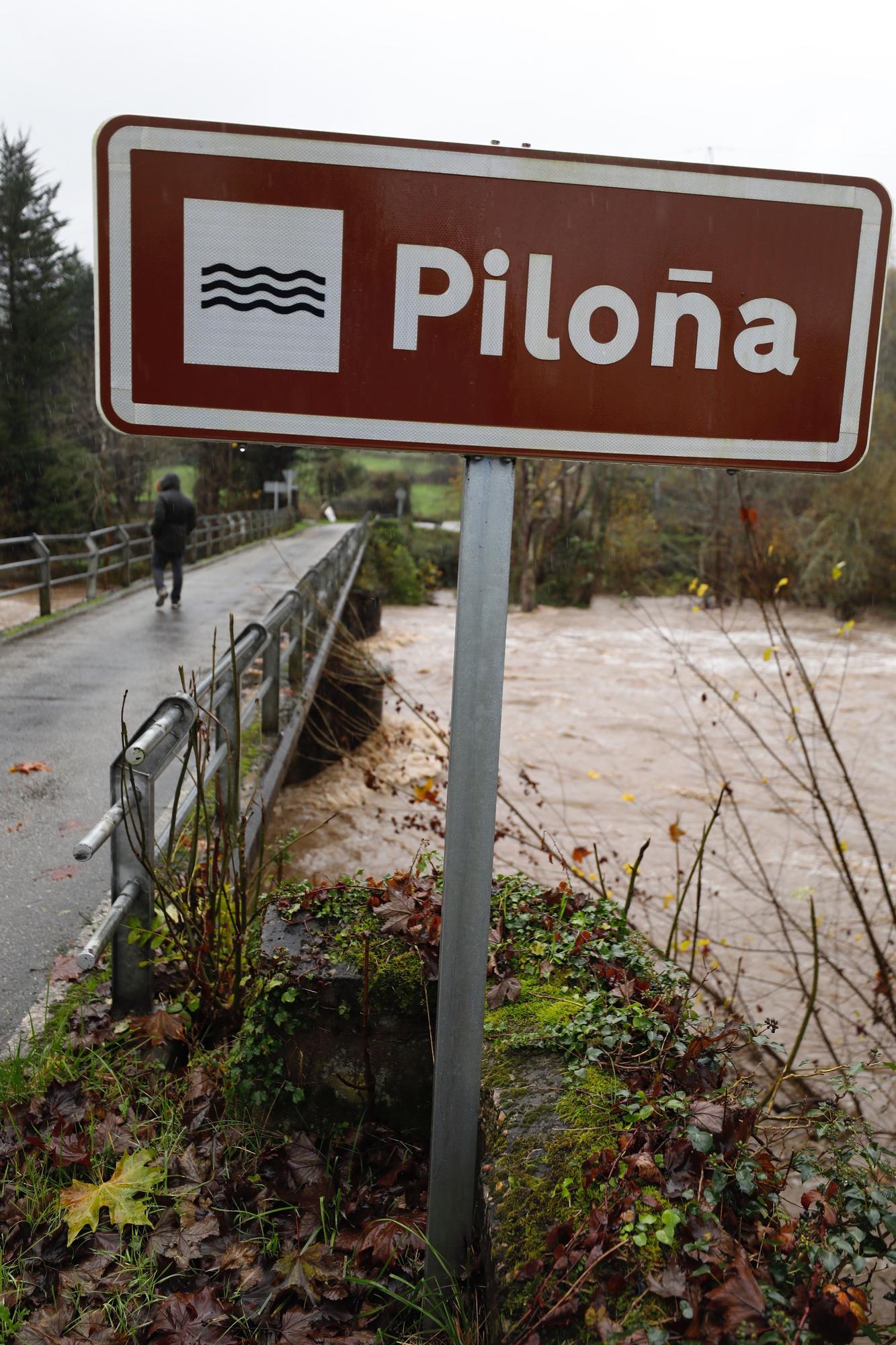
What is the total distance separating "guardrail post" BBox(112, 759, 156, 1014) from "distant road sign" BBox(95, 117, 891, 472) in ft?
5.95

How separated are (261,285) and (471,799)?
2.60 ft

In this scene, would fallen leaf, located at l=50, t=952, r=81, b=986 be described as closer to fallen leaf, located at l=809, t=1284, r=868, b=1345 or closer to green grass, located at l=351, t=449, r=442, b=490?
fallen leaf, located at l=809, t=1284, r=868, b=1345

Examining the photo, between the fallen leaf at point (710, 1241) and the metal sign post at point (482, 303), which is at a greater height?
the metal sign post at point (482, 303)

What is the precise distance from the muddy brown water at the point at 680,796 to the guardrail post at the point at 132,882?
0.57 m

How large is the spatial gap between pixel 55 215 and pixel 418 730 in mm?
25409

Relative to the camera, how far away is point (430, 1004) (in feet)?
8.18

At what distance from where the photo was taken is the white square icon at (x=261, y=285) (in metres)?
1.41

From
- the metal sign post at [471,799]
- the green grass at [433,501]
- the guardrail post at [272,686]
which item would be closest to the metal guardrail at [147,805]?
the guardrail post at [272,686]

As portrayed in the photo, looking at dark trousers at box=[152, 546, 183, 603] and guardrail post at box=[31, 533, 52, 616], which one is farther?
dark trousers at box=[152, 546, 183, 603]

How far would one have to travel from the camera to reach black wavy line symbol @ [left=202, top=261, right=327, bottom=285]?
55.6 inches

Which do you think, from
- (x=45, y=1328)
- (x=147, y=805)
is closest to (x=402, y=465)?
(x=147, y=805)

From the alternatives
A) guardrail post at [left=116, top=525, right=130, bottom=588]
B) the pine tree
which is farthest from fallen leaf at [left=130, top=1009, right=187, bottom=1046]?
the pine tree

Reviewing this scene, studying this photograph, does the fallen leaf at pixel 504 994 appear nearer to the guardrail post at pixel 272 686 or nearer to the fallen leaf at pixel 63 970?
the fallen leaf at pixel 63 970

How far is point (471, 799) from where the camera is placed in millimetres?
1591
